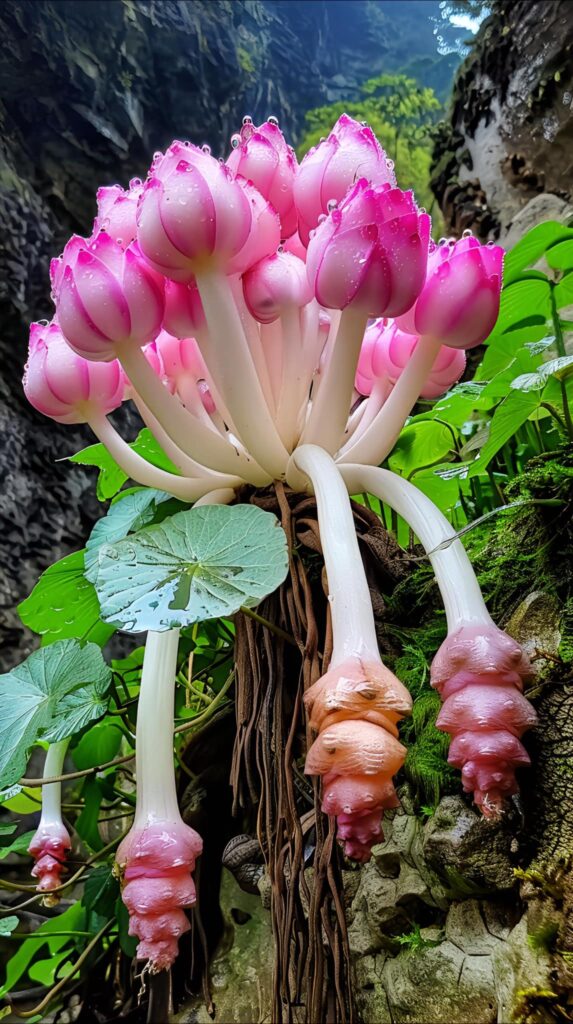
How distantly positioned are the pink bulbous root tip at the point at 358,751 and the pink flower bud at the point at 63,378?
0.37 meters

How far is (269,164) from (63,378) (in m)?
0.27

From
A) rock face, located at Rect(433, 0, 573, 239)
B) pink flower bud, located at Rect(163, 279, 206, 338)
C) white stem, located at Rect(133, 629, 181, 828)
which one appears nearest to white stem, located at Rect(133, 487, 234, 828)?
white stem, located at Rect(133, 629, 181, 828)

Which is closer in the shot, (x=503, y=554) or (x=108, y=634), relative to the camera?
(x=503, y=554)

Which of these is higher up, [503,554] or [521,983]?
[503,554]

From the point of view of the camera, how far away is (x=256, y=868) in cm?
65

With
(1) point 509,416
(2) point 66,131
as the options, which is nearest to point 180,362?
(1) point 509,416

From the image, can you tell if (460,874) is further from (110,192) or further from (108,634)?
(110,192)

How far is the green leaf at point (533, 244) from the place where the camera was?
63cm

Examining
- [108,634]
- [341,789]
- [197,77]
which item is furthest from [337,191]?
[197,77]

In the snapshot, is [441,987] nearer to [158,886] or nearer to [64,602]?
[158,886]

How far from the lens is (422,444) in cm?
85

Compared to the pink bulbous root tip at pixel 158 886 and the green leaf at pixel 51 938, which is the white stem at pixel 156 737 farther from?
the green leaf at pixel 51 938

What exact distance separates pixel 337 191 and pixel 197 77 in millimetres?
3885

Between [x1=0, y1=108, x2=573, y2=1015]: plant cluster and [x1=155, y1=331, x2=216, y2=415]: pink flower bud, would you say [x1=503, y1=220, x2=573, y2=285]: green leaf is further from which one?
[x1=155, y1=331, x2=216, y2=415]: pink flower bud
